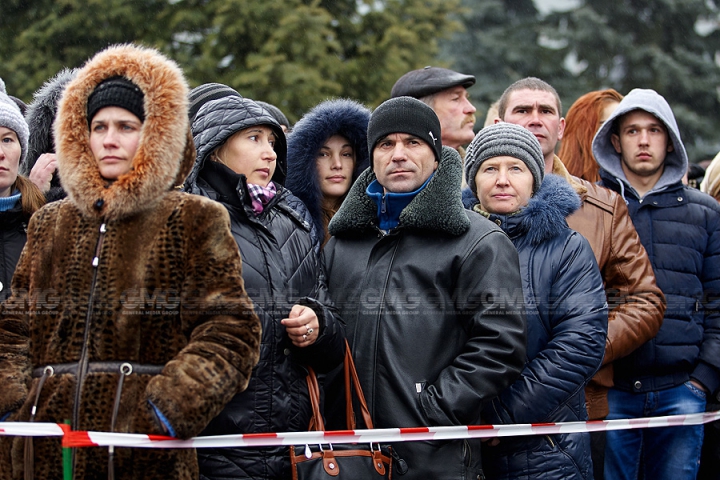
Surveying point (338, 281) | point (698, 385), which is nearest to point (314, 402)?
point (338, 281)

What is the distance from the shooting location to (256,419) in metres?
3.34

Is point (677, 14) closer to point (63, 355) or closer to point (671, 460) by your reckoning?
point (671, 460)

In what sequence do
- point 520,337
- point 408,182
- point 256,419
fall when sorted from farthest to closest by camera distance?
point 408,182, point 520,337, point 256,419

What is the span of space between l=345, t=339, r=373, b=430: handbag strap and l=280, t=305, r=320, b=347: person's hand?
0.81 ft

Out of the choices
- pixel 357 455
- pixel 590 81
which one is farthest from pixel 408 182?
pixel 590 81

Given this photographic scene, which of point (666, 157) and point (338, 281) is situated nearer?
point (338, 281)

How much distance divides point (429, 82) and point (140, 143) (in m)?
3.40

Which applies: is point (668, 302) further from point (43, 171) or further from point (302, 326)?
point (43, 171)

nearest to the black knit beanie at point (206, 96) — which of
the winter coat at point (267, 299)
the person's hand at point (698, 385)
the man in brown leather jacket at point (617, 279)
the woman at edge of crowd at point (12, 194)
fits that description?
the winter coat at point (267, 299)

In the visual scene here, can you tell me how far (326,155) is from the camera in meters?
5.01

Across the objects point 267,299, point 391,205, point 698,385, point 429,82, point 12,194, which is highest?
point 429,82

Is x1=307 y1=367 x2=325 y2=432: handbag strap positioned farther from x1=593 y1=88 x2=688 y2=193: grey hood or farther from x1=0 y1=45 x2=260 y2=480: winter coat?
x1=593 y1=88 x2=688 y2=193: grey hood

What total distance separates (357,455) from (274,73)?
945 cm

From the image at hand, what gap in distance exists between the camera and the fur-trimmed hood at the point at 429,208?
3.71m
